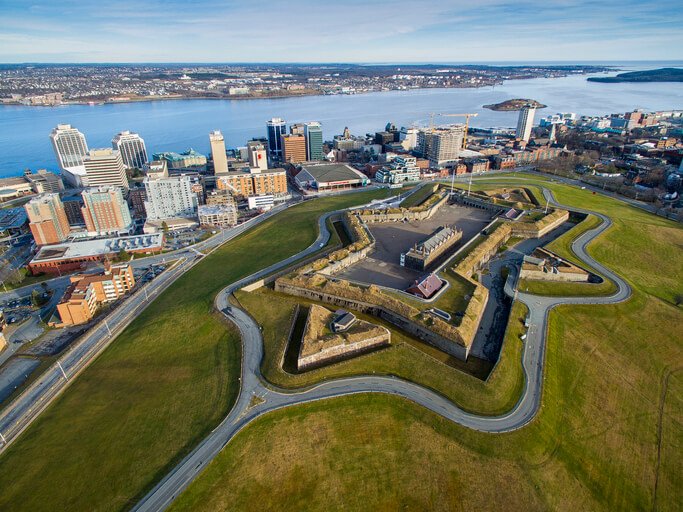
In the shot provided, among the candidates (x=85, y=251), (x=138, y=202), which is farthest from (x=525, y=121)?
(x=85, y=251)

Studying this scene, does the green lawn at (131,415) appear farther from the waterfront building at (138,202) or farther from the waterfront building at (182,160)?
the waterfront building at (182,160)

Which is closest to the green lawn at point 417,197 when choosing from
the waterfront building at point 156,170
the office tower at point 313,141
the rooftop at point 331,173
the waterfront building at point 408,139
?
the rooftop at point 331,173

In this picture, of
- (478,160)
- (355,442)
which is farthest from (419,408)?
(478,160)

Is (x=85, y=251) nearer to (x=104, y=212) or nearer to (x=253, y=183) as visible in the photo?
(x=104, y=212)

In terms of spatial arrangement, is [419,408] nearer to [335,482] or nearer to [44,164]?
[335,482]

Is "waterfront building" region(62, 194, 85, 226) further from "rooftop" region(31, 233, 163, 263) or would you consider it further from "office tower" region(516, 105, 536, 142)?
"office tower" region(516, 105, 536, 142)

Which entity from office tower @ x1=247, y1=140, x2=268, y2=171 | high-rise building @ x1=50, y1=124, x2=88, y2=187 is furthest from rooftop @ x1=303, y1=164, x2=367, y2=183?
high-rise building @ x1=50, y1=124, x2=88, y2=187
